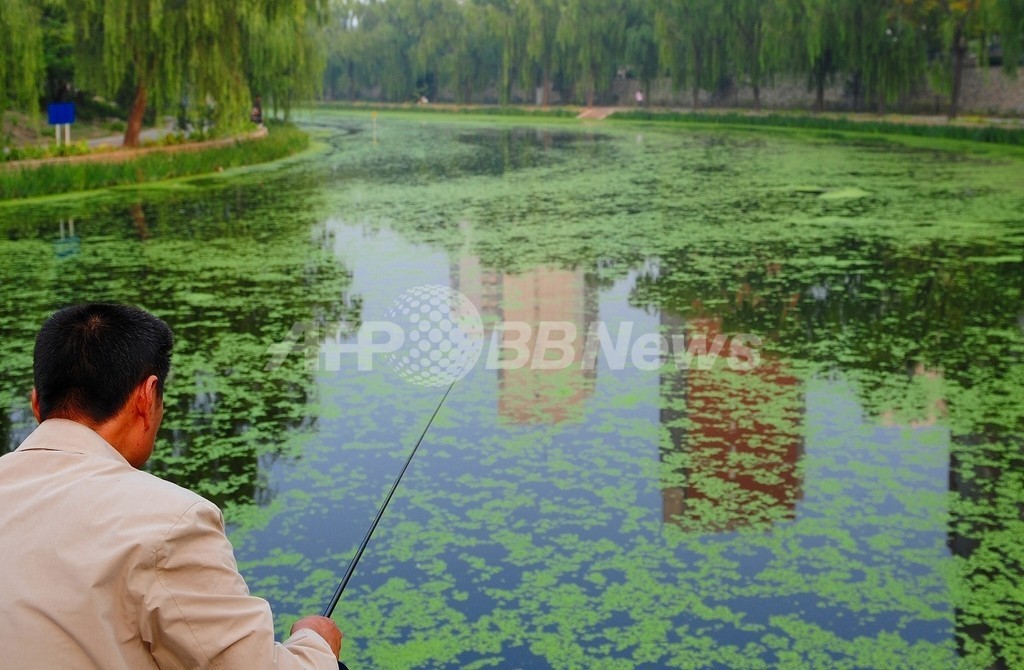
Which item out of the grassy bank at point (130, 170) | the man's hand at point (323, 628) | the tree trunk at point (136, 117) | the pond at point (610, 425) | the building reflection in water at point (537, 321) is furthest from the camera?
the tree trunk at point (136, 117)

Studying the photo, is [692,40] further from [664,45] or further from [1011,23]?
[1011,23]

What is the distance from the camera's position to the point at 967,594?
9.48 ft

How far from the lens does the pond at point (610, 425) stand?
280 cm

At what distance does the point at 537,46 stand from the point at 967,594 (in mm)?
36416

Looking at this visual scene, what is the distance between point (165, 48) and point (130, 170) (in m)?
1.67

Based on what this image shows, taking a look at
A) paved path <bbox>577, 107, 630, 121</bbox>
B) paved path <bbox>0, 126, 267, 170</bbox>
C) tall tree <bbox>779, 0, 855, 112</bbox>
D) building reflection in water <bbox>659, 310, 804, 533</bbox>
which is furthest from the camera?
paved path <bbox>577, 107, 630, 121</bbox>

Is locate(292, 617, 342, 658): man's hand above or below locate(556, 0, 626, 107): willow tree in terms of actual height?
below

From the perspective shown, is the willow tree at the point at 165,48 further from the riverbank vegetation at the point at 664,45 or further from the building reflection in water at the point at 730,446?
the building reflection in water at the point at 730,446

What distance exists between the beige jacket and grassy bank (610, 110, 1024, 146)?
1931cm

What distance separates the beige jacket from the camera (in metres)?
1.14

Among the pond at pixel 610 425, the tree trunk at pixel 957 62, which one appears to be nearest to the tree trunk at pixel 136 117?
the pond at pixel 610 425

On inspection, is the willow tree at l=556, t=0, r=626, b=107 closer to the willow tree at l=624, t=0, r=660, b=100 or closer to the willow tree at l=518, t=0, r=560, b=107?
the willow tree at l=624, t=0, r=660, b=100

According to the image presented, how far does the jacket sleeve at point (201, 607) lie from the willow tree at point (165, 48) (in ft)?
44.1

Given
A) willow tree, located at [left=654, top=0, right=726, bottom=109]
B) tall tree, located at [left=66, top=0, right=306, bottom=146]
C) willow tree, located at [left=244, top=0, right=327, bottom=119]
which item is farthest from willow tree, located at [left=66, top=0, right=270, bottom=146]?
willow tree, located at [left=654, top=0, right=726, bottom=109]
